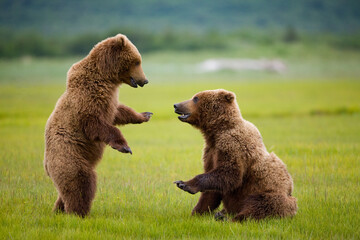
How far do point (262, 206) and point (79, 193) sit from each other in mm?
2350

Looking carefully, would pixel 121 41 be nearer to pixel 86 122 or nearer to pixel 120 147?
pixel 86 122

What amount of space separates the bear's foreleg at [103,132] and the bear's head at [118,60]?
70 cm

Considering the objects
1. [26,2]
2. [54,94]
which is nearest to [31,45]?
[54,94]

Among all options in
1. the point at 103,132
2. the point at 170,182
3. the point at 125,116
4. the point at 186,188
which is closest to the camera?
the point at 186,188

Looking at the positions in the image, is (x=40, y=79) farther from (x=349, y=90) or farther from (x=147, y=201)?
(x=147, y=201)

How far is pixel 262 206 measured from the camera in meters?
6.05

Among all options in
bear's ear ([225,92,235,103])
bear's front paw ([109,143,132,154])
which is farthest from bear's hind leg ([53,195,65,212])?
bear's ear ([225,92,235,103])

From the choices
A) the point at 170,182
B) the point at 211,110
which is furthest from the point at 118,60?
the point at 170,182

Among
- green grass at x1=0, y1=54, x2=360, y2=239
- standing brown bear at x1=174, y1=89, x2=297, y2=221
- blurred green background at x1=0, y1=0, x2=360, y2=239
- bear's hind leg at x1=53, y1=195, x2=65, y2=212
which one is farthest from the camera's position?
bear's hind leg at x1=53, y1=195, x2=65, y2=212

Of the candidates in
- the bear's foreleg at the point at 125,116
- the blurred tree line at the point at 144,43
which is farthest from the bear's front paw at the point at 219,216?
the blurred tree line at the point at 144,43

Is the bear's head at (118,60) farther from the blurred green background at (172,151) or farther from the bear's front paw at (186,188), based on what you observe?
the blurred green background at (172,151)

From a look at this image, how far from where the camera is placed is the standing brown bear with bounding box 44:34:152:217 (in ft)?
20.2

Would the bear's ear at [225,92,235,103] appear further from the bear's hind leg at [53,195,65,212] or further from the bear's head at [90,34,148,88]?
the bear's hind leg at [53,195,65,212]

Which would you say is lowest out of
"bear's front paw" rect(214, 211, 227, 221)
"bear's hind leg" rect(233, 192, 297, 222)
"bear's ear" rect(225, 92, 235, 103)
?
"bear's front paw" rect(214, 211, 227, 221)
